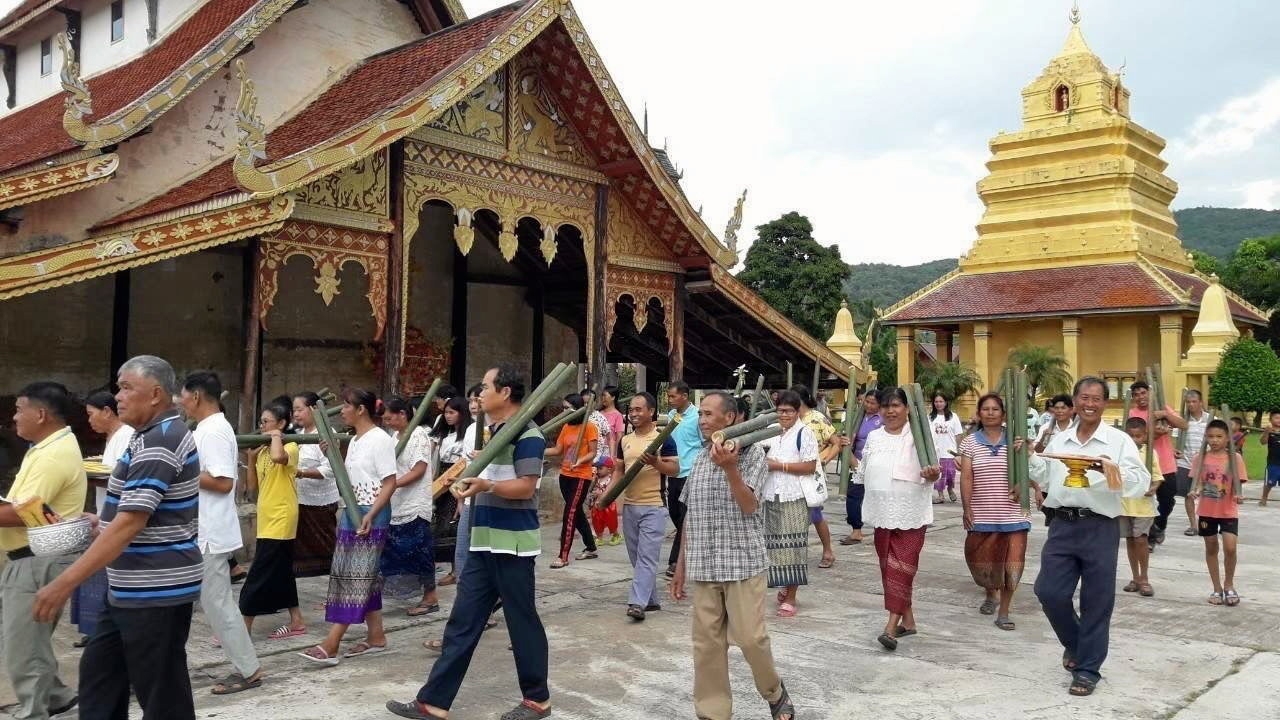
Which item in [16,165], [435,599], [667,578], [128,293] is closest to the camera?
[435,599]

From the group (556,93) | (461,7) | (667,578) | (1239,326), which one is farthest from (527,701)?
(1239,326)

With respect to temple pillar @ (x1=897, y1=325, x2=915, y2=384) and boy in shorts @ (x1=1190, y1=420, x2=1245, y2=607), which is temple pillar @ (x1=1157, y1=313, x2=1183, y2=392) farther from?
boy in shorts @ (x1=1190, y1=420, x2=1245, y2=607)

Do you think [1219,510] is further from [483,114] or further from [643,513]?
[483,114]

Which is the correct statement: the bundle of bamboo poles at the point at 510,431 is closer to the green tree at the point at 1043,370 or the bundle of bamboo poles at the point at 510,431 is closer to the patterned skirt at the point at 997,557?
the patterned skirt at the point at 997,557

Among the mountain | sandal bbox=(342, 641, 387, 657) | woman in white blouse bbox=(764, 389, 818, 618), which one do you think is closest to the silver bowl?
sandal bbox=(342, 641, 387, 657)

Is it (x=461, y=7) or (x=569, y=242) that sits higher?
(x=461, y=7)

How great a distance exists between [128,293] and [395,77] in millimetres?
3517

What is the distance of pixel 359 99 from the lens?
418 inches

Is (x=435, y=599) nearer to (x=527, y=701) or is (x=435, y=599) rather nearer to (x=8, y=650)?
(x=527, y=701)

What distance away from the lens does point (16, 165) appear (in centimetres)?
998

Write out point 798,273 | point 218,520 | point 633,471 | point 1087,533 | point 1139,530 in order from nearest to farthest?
1. point 218,520
2. point 1087,533
3. point 633,471
4. point 1139,530
5. point 798,273

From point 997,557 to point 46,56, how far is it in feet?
45.6

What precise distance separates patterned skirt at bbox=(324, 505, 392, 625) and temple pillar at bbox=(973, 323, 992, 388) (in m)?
27.6

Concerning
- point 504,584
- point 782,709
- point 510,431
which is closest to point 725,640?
point 782,709
